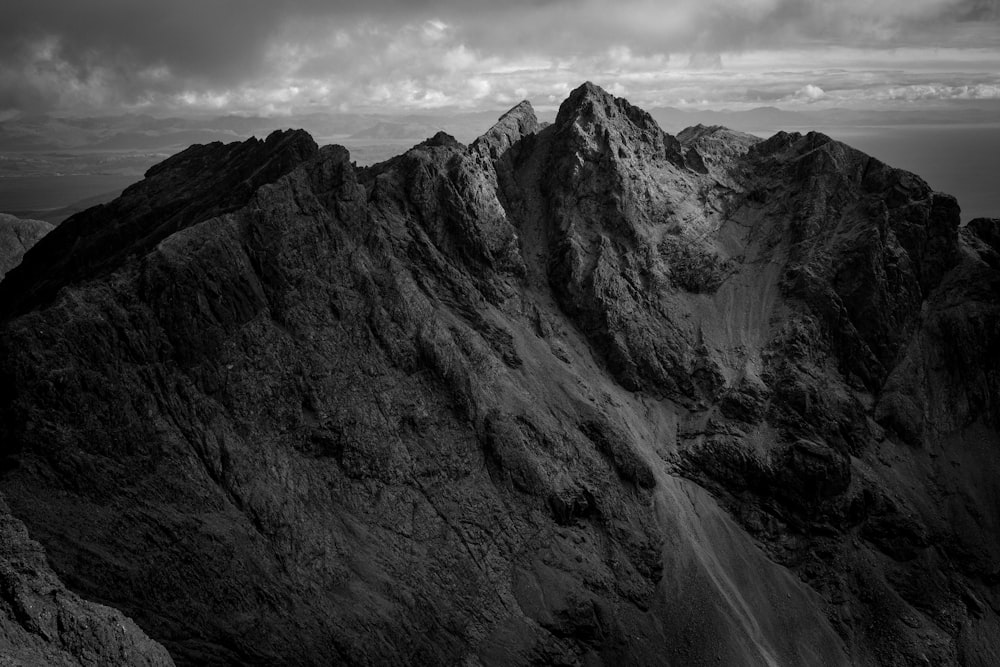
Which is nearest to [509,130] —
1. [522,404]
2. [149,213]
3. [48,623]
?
[522,404]

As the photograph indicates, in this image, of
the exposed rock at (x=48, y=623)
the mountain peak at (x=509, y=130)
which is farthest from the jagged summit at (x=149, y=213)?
the exposed rock at (x=48, y=623)

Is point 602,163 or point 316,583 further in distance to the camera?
point 602,163

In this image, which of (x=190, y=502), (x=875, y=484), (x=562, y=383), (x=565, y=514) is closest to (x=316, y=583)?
(x=190, y=502)

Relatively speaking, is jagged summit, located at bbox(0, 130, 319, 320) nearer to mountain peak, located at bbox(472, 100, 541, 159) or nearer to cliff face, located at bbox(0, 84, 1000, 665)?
cliff face, located at bbox(0, 84, 1000, 665)

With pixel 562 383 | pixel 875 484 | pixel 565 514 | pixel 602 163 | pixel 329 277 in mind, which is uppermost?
pixel 602 163

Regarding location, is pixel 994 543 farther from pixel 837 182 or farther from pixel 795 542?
pixel 837 182

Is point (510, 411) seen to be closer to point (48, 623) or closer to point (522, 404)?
point (522, 404)

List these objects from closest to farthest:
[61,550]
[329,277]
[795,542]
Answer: [61,550], [329,277], [795,542]

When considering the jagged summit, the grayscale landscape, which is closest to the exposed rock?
the grayscale landscape
